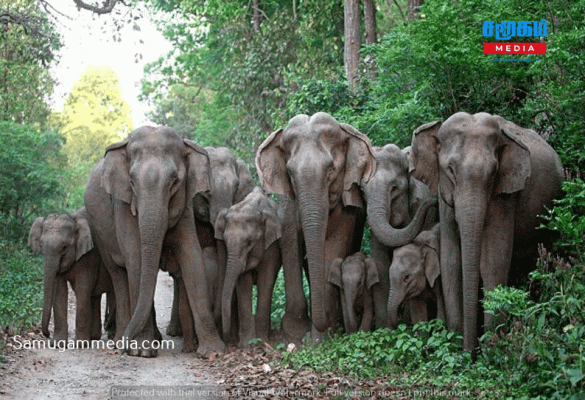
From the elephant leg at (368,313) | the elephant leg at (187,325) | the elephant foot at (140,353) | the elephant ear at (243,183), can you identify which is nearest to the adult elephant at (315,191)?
the elephant leg at (368,313)

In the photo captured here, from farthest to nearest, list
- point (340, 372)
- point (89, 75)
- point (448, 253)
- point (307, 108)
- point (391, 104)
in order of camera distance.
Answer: point (89, 75)
point (307, 108)
point (391, 104)
point (448, 253)
point (340, 372)

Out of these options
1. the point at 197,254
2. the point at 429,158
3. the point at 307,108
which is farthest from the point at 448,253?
the point at 307,108

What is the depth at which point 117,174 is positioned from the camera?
35.7 ft

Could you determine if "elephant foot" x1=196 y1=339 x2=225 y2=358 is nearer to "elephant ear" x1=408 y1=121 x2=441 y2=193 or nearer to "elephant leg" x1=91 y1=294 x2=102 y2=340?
"elephant leg" x1=91 y1=294 x2=102 y2=340

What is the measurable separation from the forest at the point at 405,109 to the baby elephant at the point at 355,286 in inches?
13.2

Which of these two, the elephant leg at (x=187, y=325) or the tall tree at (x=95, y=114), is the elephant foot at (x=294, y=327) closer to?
the elephant leg at (x=187, y=325)

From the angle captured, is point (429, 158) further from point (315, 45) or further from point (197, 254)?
point (315, 45)

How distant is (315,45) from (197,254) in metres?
14.5

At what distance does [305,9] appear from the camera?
2325 cm

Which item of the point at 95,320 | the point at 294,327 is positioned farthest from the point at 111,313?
the point at 294,327

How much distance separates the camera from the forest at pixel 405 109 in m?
7.92

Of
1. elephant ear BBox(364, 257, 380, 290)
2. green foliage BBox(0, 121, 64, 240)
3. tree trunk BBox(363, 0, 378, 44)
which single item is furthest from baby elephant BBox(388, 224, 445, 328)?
green foliage BBox(0, 121, 64, 240)

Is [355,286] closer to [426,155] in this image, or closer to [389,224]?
[389,224]

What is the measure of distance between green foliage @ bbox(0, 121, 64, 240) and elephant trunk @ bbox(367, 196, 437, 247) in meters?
14.5
